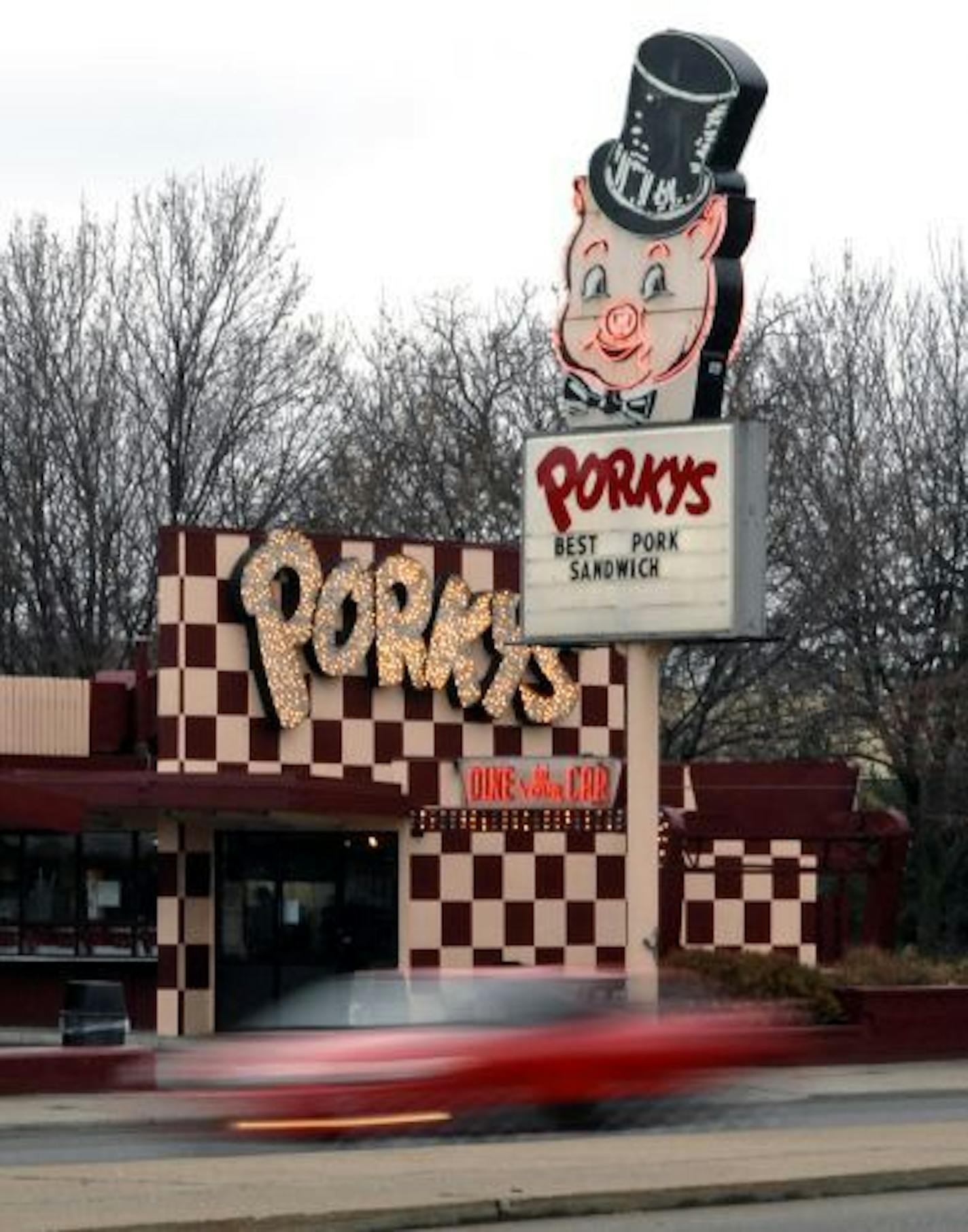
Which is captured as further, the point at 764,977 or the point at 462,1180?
the point at 764,977

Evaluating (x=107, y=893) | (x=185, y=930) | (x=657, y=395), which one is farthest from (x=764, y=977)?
(x=107, y=893)

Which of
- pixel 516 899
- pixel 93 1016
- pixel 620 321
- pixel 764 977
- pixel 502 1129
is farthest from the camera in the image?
pixel 516 899

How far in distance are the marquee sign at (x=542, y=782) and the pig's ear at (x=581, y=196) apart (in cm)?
720

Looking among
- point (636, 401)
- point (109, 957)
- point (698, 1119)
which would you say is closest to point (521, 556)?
point (636, 401)

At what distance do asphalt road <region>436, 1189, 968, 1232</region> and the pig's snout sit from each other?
16102mm

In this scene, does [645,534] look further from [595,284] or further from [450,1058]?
[450,1058]

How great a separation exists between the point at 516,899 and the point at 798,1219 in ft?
73.1

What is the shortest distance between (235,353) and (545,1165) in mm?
38223

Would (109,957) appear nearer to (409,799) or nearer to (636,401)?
(409,799)

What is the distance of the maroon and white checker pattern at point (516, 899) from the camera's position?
125 feet

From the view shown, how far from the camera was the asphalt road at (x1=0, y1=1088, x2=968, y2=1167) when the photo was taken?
19.0 m

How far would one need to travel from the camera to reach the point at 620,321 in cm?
3241

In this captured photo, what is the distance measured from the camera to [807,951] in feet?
135

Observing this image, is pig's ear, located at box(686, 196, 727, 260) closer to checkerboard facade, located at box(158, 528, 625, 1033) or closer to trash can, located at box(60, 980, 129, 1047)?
checkerboard facade, located at box(158, 528, 625, 1033)
